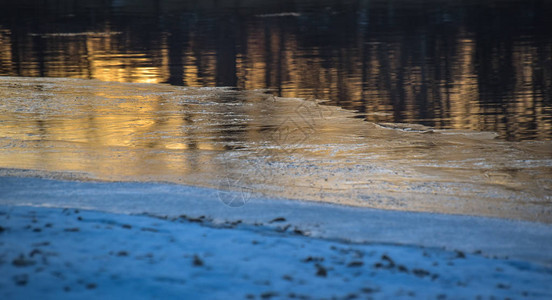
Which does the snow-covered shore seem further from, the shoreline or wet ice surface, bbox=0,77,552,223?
wet ice surface, bbox=0,77,552,223

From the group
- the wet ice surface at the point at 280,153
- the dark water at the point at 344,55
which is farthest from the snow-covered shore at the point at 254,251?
the dark water at the point at 344,55

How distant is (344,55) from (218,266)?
1770 centimetres

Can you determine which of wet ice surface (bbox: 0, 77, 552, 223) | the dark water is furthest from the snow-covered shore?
the dark water

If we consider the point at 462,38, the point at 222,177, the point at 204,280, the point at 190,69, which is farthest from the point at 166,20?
the point at 204,280

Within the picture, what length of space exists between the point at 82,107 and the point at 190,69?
5871 mm

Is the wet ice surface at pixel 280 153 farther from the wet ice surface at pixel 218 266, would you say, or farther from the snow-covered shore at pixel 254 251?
the wet ice surface at pixel 218 266

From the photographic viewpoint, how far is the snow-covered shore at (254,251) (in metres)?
5.16

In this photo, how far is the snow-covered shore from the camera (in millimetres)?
5164

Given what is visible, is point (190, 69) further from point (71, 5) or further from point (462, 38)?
point (71, 5)

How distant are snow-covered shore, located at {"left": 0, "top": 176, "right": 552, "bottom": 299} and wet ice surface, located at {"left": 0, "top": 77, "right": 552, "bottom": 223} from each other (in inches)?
26.7

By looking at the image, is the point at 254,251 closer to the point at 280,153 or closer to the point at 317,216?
the point at 317,216

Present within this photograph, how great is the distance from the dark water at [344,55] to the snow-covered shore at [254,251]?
490 cm

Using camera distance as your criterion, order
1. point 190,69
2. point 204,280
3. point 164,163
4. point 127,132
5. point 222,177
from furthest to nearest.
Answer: point 190,69, point 127,132, point 164,163, point 222,177, point 204,280

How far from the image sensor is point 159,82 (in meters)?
17.7
